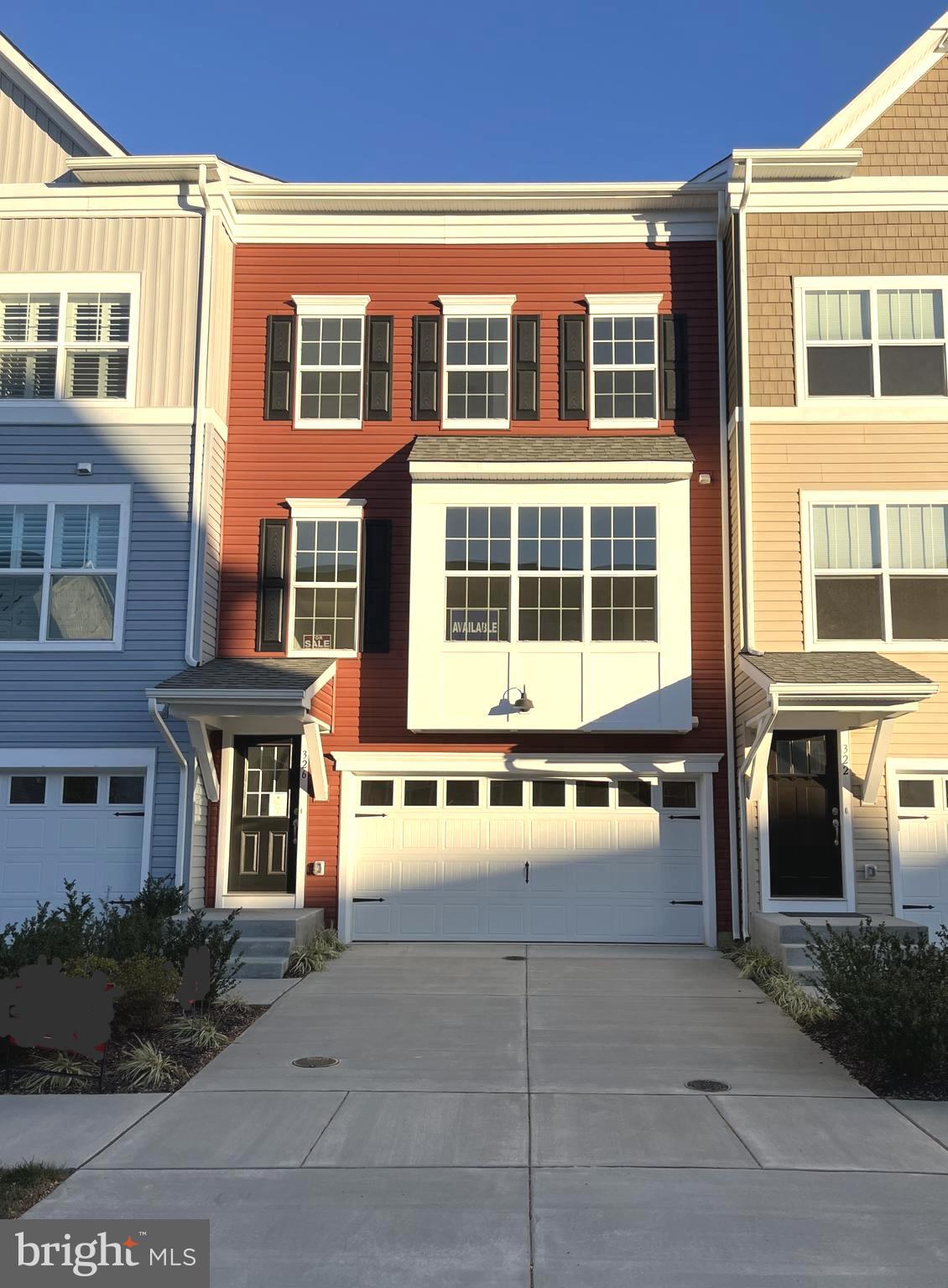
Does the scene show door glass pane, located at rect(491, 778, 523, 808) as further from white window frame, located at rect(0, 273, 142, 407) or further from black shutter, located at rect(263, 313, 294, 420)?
white window frame, located at rect(0, 273, 142, 407)

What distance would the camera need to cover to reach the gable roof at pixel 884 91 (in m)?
14.2

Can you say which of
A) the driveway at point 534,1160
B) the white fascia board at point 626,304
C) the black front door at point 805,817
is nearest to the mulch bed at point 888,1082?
the driveway at point 534,1160

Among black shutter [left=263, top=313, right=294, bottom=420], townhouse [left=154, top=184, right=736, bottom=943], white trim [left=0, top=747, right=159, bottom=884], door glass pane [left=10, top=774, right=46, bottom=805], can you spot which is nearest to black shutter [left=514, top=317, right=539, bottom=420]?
townhouse [left=154, top=184, right=736, bottom=943]

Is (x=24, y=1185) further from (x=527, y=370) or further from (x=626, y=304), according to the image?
(x=626, y=304)

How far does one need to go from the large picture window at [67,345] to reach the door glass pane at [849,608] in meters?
9.07

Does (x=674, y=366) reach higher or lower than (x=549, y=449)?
higher

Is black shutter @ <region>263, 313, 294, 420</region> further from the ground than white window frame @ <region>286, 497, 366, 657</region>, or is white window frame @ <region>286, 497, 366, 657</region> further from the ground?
black shutter @ <region>263, 313, 294, 420</region>

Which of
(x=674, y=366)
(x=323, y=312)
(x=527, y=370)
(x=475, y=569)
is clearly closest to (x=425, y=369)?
(x=527, y=370)

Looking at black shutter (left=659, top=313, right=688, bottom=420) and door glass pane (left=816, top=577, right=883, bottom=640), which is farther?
black shutter (left=659, top=313, right=688, bottom=420)

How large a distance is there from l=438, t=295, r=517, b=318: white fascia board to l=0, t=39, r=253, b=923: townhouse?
9.73ft

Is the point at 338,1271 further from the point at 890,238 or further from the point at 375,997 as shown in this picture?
the point at 890,238

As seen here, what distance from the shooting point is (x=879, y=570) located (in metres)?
13.6

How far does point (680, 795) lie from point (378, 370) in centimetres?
679

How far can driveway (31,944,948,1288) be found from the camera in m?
4.96
